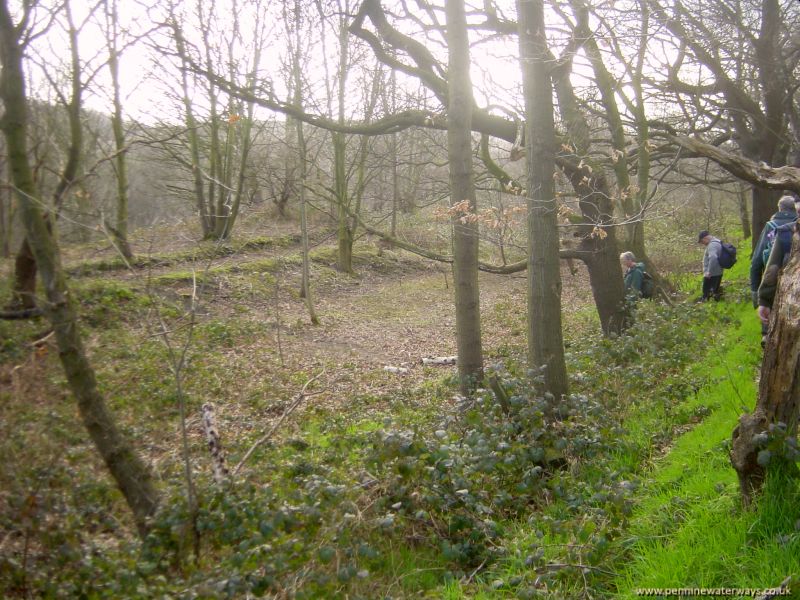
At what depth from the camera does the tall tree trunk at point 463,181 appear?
8.25 metres

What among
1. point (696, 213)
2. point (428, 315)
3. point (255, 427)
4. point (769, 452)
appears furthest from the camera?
point (696, 213)

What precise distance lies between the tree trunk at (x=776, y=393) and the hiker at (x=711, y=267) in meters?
7.80

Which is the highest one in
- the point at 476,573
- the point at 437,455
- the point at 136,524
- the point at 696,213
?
the point at 696,213

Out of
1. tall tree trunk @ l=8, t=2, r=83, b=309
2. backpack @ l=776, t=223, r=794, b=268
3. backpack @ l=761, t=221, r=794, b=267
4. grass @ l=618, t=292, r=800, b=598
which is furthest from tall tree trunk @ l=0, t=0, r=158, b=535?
backpack @ l=776, t=223, r=794, b=268

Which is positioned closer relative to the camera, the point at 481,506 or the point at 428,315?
the point at 481,506

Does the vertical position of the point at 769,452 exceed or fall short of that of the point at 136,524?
it exceeds it

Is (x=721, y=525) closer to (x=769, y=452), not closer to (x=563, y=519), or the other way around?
(x=769, y=452)

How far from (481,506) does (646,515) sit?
3.79ft

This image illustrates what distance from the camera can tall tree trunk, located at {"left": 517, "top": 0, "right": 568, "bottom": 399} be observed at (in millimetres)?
6891

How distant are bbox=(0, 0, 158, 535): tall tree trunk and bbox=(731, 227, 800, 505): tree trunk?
158 inches

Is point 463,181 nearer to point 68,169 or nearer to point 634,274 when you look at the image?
point 634,274

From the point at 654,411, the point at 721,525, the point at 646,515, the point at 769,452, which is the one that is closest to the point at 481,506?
the point at 646,515

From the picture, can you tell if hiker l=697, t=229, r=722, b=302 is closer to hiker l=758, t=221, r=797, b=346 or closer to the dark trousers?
the dark trousers

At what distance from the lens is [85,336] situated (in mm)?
10742
